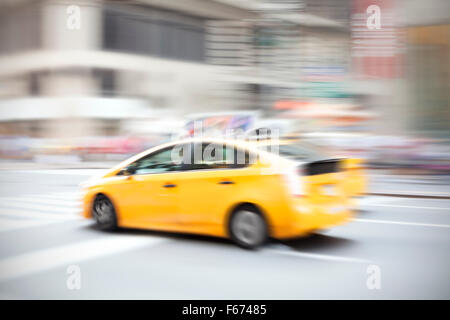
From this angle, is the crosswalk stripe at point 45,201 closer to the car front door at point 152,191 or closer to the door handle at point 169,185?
the car front door at point 152,191

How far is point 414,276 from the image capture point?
4914 mm

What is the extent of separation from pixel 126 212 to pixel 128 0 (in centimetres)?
4061

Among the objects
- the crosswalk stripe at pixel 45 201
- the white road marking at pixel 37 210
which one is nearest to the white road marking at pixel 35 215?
the white road marking at pixel 37 210

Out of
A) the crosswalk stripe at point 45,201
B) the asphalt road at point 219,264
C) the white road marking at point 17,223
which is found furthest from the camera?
the crosswalk stripe at point 45,201

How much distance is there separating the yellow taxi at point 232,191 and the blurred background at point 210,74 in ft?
39.5

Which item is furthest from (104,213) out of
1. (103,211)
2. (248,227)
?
(248,227)

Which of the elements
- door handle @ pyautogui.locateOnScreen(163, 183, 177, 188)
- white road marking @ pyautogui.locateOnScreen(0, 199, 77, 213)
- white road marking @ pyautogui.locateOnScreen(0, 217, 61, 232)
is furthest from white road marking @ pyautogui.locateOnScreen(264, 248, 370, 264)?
white road marking @ pyautogui.locateOnScreen(0, 199, 77, 213)

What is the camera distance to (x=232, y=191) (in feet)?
19.2

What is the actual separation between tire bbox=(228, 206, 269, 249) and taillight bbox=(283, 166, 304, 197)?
47 centimetres

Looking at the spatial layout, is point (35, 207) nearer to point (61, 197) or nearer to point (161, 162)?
point (61, 197)

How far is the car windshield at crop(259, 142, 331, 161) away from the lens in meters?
5.92

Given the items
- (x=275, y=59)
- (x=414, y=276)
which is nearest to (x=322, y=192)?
(x=414, y=276)

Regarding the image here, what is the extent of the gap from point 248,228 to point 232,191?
1.45 feet

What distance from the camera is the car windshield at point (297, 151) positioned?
19.4ft
